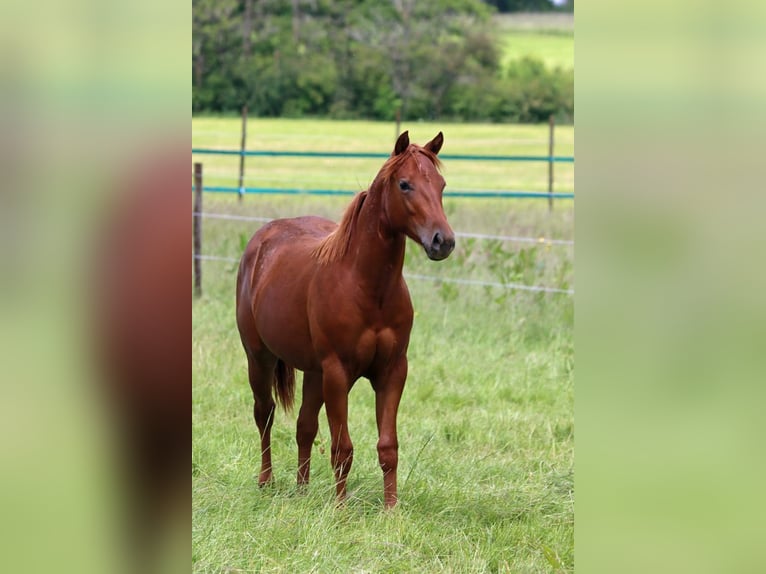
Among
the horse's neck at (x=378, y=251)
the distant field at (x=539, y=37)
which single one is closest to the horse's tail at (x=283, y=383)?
the horse's neck at (x=378, y=251)

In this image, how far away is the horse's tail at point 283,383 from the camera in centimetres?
471

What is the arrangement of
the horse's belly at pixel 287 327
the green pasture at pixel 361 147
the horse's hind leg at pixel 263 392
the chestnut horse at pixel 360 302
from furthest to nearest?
the green pasture at pixel 361 147 < the horse's hind leg at pixel 263 392 < the horse's belly at pixel 287 327 < the chestnut horse at pixel 360 302

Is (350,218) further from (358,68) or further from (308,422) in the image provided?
(358,68)

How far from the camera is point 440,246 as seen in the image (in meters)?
3.62

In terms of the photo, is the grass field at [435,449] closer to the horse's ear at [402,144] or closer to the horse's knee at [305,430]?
the horse's knee at [305,430]

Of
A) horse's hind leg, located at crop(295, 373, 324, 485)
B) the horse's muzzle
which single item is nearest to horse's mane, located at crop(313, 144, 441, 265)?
the horse's muzzle

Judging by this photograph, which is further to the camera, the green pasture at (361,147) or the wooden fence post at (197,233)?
the green pasture at (361,147)

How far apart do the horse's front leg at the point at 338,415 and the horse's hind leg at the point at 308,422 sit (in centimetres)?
30

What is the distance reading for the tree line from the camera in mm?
27516

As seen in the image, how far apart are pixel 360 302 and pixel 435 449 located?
1220 millimetres

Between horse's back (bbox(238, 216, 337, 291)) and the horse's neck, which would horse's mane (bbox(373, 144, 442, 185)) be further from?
horse's back (bbox(238, 216, 337, 291))

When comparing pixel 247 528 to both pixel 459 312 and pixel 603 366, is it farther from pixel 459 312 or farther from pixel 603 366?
pixel 459 312

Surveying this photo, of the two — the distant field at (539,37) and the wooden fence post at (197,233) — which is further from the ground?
the distant field at (539,37)

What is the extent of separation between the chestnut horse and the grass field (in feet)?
0.95
